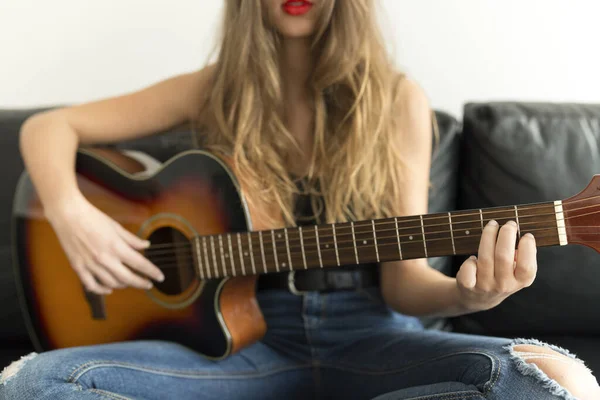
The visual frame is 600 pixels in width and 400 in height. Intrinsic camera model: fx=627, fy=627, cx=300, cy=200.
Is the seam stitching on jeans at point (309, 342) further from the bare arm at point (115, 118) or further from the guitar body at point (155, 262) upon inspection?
the bare arm at point (115, 118)

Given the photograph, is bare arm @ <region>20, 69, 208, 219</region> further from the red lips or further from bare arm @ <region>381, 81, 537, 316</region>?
bare arm @ <region>381, 81, 537, 316</region>

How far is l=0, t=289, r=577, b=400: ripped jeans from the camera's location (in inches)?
33.5

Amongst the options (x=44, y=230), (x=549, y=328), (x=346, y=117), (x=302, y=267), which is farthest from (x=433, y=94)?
(x=44, y=230)

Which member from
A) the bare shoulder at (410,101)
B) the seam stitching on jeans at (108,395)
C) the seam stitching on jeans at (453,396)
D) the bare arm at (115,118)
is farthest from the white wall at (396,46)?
the seam stitching on jeans at (108,395)

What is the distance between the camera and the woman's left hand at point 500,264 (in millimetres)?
829

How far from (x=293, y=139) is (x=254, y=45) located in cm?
19

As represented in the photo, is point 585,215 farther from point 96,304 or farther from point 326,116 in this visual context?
point 96,304

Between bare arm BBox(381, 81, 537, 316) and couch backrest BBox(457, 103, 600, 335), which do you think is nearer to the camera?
bare arm BBox(381, 81, 537, 316)

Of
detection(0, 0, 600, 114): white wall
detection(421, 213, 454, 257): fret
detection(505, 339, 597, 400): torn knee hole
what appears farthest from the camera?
detection(0, 0, 600, 114): white wall

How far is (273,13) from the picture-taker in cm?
115

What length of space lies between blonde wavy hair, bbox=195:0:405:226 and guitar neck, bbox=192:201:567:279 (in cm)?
11

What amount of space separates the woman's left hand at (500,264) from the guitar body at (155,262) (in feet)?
1.26

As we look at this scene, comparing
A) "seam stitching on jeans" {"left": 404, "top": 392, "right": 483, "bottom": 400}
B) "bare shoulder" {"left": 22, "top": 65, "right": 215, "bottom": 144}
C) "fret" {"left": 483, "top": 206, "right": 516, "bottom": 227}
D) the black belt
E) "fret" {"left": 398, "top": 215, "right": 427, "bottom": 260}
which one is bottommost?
"seam stitching on jeans" {"left": 404, "top": 392, "right": 483, "bottom": 400}

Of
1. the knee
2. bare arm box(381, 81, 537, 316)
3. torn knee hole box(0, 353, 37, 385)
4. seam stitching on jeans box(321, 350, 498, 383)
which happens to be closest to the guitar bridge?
torn knee hole box(0, 353, 37, 385)
